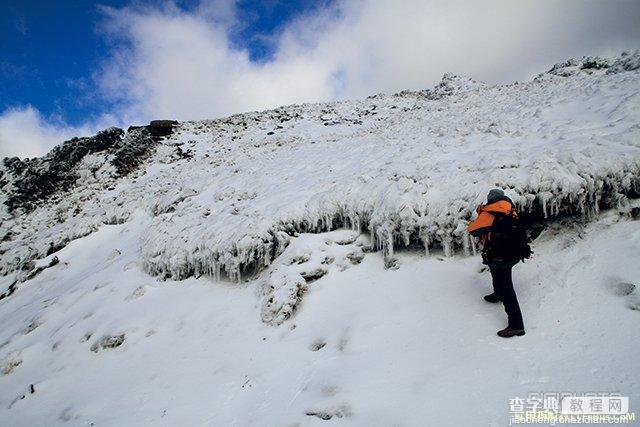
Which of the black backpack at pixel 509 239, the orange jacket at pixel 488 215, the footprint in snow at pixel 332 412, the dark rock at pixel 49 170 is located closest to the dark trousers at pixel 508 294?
the black backpack at pixel 509 239

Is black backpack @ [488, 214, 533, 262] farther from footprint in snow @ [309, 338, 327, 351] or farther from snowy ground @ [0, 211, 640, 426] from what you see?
footprint in snow @ [309, 338, 327, 351]

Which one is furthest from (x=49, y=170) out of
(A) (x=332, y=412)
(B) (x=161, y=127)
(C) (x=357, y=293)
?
(A) (x=332, y=412)

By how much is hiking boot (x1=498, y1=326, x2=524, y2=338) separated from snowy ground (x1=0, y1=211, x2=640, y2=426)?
8cm

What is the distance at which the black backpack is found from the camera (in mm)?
5516

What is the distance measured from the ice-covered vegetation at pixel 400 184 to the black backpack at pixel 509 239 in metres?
2.02

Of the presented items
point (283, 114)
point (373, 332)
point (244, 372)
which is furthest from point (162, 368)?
point (283, 114)

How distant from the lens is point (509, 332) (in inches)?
213

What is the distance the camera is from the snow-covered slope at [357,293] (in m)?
5.24

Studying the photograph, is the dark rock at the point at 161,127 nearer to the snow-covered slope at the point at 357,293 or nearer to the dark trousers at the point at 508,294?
the snow-covered slope at the point at 357,293

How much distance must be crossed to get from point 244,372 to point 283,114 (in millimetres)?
32504

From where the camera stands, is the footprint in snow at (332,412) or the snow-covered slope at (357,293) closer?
the footprint in snow at (332,412)

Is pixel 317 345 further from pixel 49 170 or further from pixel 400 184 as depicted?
pixel 49 170

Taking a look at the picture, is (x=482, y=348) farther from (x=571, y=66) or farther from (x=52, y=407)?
(x=571, y=66)

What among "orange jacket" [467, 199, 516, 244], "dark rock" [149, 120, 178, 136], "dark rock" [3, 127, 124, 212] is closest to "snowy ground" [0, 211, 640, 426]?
"orange jacket" [467, 199, 516, 244]
